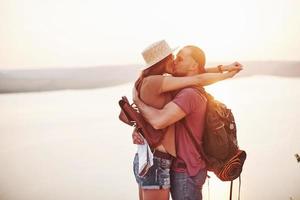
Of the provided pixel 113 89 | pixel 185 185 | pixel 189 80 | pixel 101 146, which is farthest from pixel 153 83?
pixel 113 89

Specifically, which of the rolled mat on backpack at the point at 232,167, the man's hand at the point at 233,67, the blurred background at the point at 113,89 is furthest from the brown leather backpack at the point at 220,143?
the blurred background at the point at 113,89

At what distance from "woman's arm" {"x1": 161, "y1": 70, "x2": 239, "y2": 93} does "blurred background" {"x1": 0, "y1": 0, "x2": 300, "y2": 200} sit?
2.79ft

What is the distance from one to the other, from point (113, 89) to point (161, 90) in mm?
2492

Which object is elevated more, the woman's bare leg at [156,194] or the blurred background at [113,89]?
the blurred background at [113,89]

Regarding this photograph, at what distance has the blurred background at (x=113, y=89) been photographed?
8.95ft

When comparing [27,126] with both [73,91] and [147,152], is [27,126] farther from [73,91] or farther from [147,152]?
[147,152]

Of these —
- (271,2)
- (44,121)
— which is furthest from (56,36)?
(271,2)

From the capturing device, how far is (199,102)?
5.12ft

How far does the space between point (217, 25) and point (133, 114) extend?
161cm

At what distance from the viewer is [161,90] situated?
1544 millimetres

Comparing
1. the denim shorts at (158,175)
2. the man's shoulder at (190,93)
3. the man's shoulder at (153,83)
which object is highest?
the man's shoulder at (153,83)

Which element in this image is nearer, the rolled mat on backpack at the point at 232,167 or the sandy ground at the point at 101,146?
the rolled mat on backpack at the point at 232,167

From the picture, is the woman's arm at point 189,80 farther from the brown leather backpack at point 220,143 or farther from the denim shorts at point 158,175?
the denim shorts at point 158,175

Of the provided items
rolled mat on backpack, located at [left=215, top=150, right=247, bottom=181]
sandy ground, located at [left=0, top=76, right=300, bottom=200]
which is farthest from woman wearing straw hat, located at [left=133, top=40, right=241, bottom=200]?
sandy ground, located at [left=0, top=76, right=300, bottom=200]
